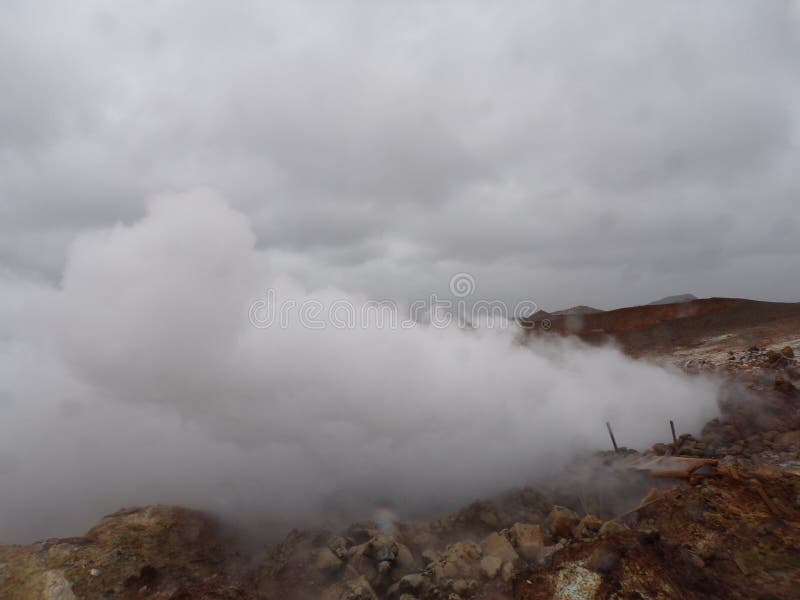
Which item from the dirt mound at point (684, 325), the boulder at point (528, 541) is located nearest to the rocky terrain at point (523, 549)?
the boulder at point (528, 541)

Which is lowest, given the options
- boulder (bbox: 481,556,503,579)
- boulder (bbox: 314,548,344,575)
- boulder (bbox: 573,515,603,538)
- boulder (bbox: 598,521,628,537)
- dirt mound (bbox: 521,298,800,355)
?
boulder (bbox: 481,556,503,579)

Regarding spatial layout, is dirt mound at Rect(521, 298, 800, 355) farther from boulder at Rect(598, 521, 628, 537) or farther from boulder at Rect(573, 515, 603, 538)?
boulder at Rect(598, 521, 628, 537)

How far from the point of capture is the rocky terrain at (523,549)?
5.07 m

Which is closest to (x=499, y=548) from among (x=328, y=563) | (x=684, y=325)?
(x=328, y=563)

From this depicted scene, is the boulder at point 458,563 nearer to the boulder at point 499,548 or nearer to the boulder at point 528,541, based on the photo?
the boulder at point 499,548

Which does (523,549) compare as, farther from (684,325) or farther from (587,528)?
(684,325)

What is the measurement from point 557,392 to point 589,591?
6564 mm

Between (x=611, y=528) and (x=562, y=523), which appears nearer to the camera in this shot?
(x=611, y=528)

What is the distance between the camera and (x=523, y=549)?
5988 mm

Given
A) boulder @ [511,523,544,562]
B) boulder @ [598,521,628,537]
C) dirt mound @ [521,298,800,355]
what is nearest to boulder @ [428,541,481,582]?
boulder @ [511,523,544,562]

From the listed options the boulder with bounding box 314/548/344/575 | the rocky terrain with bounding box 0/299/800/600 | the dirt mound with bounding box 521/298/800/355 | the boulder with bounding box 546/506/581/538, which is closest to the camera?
the rocky terrain with bounding box 0/299/800/600

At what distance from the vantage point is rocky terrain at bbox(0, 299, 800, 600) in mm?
5074

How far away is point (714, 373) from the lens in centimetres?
1447

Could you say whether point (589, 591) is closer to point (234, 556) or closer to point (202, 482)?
point (234, 556)
